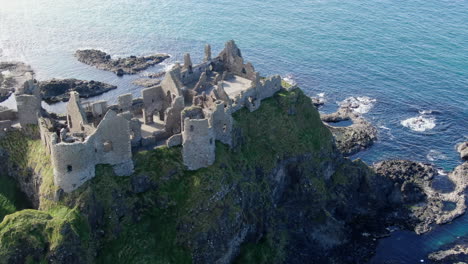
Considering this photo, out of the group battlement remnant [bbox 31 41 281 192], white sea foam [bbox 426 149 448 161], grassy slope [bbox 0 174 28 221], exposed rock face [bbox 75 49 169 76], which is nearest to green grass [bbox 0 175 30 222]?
grassy slope [bbox 0 174 28 221]

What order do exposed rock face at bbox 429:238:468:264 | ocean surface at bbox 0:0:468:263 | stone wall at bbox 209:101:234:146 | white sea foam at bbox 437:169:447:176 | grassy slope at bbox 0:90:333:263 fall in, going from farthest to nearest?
ocean surface at bbox 0:0:468:263, white sea foam at bbox 437:169:447:176, exposed rock face at bbox 429:238:468:264, stone wall at bbox 209:101:234:146, grassy slope at bbox 0:90:333:263

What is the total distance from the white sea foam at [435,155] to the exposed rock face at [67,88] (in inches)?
2833

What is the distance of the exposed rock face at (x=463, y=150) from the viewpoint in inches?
3954

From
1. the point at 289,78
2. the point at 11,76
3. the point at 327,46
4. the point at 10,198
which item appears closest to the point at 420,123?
the point at 289,78

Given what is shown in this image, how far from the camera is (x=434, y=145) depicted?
105 m

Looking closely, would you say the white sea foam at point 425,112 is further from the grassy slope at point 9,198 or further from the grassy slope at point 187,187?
the grassy slope at point 9,198

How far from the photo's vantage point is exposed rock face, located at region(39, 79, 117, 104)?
11639cm

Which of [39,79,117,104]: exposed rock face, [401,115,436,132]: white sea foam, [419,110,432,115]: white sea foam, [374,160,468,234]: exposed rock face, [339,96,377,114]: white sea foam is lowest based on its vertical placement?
[374,160,468,234]: exposed rock face

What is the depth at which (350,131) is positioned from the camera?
107m

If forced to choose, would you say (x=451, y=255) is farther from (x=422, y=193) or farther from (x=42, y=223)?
(x=42, y=223)

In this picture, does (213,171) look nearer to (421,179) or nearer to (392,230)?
(392,230)

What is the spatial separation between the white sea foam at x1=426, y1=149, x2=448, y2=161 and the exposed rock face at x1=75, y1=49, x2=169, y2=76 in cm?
7353

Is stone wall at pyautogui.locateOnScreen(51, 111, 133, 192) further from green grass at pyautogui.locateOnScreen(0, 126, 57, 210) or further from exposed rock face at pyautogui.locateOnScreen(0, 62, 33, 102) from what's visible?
exposed rock face at pyautogui.locateOnScreen(0, 62, 33, 102)

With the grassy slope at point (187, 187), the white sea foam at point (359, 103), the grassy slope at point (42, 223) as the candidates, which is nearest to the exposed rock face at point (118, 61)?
the white sea foam at point (359, 103)
